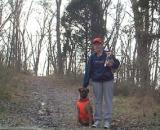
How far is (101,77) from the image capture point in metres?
10.8

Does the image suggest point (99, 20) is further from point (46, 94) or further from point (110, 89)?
point (110, 89)

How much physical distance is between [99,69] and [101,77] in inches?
7.6

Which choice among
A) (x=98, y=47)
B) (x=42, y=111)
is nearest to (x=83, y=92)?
(x=98, y=47)

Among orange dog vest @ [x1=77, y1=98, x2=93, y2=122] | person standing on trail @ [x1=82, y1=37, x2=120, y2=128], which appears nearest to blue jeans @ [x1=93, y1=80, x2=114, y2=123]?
person standing on trail @ [x1=82, y1=37, x2=120, y2=128]

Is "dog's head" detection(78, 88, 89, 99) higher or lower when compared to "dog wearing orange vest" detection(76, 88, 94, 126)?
higher

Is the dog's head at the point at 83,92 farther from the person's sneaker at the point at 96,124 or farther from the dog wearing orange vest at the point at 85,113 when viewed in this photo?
the person's sneaker at the point at 96,124

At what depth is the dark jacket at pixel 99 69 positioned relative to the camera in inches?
423

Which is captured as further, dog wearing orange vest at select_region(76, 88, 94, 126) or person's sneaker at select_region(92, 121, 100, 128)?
dog wearing orange vest at select_region(76, 88, 94, 126)

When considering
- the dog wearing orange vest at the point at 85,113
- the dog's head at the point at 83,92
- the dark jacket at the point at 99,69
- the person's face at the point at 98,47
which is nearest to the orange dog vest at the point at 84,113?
the dog wearing orange vest at the point at 85,113

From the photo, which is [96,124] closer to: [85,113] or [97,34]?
[85,113]

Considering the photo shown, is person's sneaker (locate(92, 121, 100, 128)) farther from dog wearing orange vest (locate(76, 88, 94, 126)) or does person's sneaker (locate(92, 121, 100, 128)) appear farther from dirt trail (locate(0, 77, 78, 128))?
dirt trail (locate(0, 77, 78, 128))

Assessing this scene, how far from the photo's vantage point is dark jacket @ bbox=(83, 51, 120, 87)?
35.3ft

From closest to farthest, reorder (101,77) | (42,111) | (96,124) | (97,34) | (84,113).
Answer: (101,77), (96,124), (84,113), (42,111), (97,34)

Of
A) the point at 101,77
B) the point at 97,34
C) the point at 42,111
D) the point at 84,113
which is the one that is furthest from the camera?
the point at 97,34
